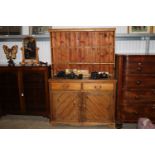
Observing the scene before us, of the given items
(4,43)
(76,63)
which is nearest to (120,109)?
(76,63)

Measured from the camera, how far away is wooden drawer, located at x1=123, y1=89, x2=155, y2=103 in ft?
10.1

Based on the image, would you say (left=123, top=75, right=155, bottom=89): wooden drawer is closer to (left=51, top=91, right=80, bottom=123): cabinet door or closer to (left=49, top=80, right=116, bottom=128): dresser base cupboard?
(left=49, top=80, right=116, bottom=128): dresser base cupboard

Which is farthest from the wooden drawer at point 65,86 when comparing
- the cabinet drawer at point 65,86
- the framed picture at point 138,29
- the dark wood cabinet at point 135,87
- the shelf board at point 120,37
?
the framed picture at point 138,29

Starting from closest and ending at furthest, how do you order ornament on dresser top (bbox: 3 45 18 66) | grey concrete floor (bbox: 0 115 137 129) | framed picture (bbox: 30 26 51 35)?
1. grey concrete floor (bbox: 0 115 137 129)
2. framed picture (bbox: 30 26 51 35)
3. ornament on dresser top (bbox: 3 45 18 66)

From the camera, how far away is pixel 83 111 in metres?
3.24

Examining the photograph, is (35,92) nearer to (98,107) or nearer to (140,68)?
(98,107)

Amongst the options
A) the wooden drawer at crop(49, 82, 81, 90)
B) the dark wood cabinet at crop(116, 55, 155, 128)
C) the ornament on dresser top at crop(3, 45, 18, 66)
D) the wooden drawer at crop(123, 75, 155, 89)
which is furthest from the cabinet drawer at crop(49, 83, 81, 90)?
the ornament on dresser top at crop(3, 45, 18, 66)

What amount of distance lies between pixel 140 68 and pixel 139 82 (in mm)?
256

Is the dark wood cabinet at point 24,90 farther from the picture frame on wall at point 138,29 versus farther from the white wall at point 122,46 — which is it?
the picture frame on wall at point 138,29

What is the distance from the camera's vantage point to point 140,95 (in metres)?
3.08

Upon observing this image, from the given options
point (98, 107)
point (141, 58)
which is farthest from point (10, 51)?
point (141, 58)

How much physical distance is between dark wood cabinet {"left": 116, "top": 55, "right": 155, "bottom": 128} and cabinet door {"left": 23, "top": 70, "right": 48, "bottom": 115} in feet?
4.92

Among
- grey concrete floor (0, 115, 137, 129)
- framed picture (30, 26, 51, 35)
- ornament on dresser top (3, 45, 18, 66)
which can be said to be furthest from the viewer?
ornament on dresser top (3, 45, 18, 66)
